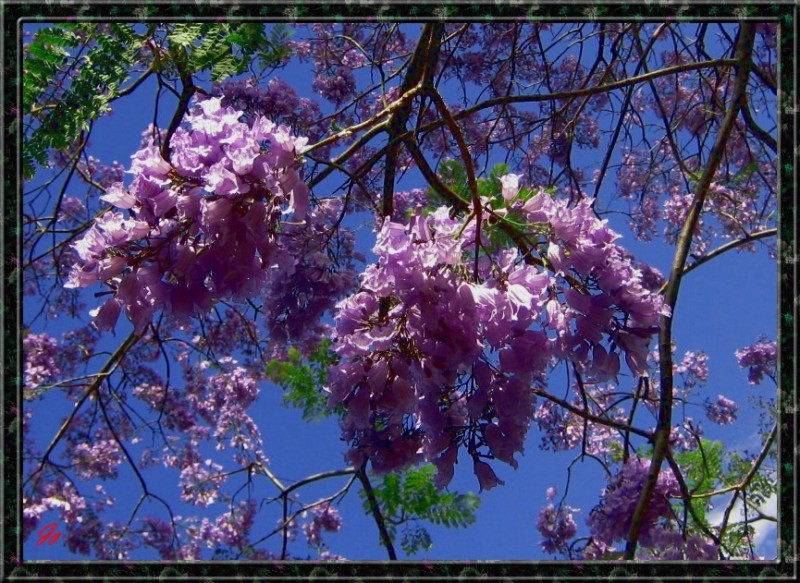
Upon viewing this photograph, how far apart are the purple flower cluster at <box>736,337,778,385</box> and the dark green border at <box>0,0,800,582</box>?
29.4 inches

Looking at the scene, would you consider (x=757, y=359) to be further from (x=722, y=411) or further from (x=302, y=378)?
(x=302, y=378)

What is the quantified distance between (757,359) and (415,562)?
6.65 ft

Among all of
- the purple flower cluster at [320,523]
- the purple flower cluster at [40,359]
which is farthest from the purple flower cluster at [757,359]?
the purple flower cluster at [40,359]

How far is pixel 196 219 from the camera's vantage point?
129 centimetres

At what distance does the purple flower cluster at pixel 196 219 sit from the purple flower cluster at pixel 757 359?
6.72 ft

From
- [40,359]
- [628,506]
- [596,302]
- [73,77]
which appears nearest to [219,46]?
[73,77]

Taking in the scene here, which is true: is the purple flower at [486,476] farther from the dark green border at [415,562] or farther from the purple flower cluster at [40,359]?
the purple flower cluster at [40,359]

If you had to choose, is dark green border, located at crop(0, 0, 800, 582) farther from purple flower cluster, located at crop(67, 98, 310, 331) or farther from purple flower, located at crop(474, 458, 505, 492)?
purple flower cluster, located at crop(67, 98, 310, 331)

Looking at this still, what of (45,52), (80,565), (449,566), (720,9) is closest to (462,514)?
(449,566)

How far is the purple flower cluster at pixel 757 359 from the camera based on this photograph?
2.60 meters

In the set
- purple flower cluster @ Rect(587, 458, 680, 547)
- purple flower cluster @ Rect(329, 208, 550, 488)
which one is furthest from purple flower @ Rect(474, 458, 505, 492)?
purple flower cluster @ Rect(587, 458, 680, 547)

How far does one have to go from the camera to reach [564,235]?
1483mm

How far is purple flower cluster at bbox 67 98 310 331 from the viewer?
50.7 inches

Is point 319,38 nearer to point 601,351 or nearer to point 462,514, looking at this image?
point 462,514
